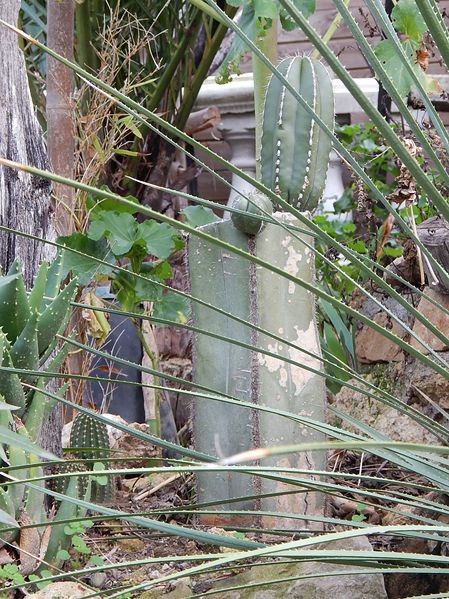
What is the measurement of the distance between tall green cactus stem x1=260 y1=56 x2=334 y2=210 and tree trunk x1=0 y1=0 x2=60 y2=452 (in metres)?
0.60

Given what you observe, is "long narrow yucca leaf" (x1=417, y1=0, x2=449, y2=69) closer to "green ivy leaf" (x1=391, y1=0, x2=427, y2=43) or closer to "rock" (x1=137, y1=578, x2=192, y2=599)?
"rock" (x1=137, y1=578, x2=192, y2=599)

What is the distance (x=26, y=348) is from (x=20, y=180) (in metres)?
0.61

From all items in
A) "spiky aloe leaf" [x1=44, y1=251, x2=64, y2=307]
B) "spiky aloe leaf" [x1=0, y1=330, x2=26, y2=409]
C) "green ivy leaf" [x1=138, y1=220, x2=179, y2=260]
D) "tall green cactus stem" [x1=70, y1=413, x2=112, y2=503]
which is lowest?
"tall green cactus stem" [x1=70, y1=413, x2=112, y2=503]

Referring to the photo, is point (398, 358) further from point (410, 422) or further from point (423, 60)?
point (423, 60)

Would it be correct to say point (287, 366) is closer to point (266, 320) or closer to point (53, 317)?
point (266, 320)

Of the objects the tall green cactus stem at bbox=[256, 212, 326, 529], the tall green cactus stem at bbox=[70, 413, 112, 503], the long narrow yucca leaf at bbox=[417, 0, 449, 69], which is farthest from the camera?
the tall green cactus stem at bbox=[70, 413, 112, 503]

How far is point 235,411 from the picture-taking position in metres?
2.16

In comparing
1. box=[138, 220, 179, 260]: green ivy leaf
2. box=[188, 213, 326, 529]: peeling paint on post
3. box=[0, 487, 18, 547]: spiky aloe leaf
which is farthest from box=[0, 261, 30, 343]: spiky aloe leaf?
box=[138, 220, 179, 260]: green ivy leaf

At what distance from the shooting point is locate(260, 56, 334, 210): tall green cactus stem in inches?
86.4

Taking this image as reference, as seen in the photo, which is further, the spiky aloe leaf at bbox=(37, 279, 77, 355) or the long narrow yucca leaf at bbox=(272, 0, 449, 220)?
the spiky aloe leaf at bbox=(37, 279, 77, 355)

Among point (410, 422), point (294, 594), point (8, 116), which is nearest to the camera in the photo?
point (294, 594)

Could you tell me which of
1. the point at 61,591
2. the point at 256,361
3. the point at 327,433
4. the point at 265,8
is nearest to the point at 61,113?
the point at 265,8

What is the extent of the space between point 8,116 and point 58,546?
3.59 feet

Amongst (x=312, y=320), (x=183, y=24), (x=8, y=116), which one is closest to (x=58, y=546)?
(x=312, y=320)
